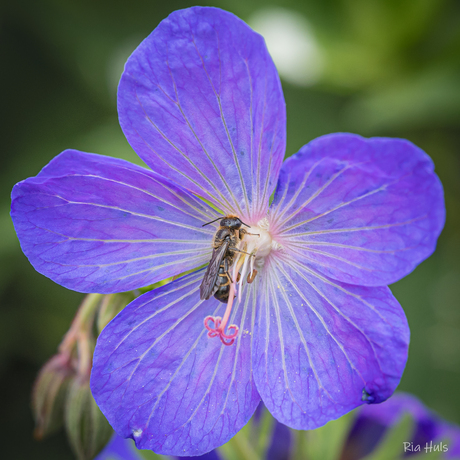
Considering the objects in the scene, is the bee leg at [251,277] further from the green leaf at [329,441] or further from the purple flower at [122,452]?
the purple flower at [122,452]

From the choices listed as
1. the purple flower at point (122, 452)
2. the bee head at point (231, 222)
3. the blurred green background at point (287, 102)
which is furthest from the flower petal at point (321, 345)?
the blurred green background at point (287, 102)

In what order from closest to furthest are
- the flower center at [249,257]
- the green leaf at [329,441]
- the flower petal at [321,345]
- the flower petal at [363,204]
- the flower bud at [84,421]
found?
the flower petal at [363,204], the flower petal at [321,345], the flower center at [249,257], the flower bud at [84,421], the green leaf at [329,441]

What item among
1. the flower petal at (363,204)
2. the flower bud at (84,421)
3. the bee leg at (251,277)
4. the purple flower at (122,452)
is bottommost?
the purple flower at (122,452)

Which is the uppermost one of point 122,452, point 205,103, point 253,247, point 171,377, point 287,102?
point 205,103

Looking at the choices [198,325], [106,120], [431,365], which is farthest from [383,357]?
[106,120]

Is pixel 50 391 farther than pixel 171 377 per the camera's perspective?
Yes

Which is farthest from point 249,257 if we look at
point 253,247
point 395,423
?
point 395,423

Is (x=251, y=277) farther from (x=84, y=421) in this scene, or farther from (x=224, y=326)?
(x=84, y=421)

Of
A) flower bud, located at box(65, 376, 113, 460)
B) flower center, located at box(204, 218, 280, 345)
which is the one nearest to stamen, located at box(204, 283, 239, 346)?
flower center, located at box(204, 218, 280, 345)
